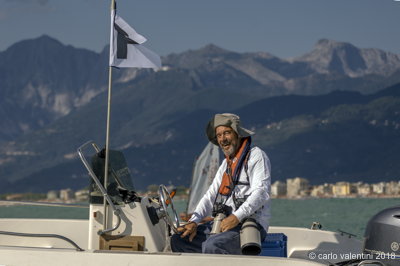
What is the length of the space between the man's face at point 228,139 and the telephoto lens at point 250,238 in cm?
58

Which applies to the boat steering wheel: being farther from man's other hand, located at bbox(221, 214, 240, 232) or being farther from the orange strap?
man's other hand, located at bbox(221, 214, 240, 232)

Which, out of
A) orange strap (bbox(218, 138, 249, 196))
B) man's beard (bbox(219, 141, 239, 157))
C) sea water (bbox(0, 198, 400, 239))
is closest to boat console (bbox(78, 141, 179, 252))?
orange strap (bbox(218, 138, 249, 196))

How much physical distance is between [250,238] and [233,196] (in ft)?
1.34

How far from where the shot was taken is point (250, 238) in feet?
20.8

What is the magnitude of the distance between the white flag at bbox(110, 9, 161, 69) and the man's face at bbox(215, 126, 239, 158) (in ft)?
2.76

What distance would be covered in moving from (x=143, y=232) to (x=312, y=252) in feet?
6.96

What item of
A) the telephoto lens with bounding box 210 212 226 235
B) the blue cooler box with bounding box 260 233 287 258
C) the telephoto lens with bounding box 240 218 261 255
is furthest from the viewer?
the blue cooler box with bounding box 260 233 287 258

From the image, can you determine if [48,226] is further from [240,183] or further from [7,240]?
[240,183]

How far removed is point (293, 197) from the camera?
178750 mm

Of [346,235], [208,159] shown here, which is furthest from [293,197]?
[346,235]

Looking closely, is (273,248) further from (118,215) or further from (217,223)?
(118,215)

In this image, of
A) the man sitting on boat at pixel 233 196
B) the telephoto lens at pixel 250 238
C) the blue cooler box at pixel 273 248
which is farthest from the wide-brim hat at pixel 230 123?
the blue cooler box at pixel 273 248

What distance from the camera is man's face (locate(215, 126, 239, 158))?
6586 mm

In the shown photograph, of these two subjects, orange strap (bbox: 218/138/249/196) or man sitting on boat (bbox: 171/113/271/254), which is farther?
orange strap (bbox: 218/138/249/196)
